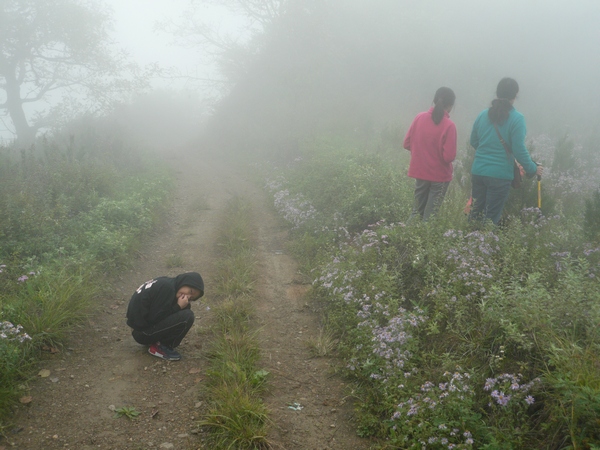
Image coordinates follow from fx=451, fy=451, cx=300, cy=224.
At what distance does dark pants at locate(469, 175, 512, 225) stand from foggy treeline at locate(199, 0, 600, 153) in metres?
12.4

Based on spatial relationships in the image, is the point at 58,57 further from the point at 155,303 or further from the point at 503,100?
the point at 503,100

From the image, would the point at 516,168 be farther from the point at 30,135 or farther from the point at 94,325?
the point at 30,135

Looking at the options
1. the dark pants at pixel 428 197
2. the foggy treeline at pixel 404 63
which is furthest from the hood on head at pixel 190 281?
the foggy treeline at pixel 404 63

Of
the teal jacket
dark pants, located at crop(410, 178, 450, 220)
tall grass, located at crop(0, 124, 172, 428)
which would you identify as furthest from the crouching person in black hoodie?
the teal jacket

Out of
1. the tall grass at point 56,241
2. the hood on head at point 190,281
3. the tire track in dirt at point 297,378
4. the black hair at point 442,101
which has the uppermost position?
the black hair at point 442,101

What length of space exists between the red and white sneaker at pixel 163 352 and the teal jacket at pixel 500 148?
4604mm

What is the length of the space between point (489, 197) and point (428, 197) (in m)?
1.01

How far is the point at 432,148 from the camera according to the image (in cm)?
676

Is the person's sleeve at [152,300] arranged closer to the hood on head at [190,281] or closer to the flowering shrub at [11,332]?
the hood on head at [190,281]

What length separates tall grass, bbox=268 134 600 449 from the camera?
3.23 metres

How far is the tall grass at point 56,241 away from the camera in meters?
4.61

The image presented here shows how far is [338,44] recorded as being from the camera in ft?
73.7

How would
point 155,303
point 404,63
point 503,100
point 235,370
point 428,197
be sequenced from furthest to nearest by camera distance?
1. point 404,63
2. point 428,197
3. point 503,100
4. point 155,303
5. point 235,370

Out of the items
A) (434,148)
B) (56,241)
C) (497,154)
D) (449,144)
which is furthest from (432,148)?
(56,241)
